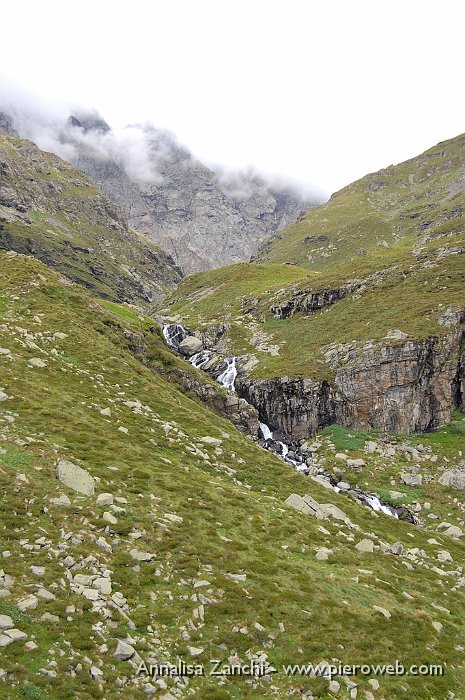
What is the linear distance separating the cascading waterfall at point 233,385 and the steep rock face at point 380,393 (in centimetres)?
365

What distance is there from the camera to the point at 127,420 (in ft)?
88.9

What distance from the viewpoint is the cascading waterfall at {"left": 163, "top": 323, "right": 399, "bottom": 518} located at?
36156mm

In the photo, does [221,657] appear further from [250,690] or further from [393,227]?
[393,227]

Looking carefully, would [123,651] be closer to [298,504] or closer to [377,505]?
[298,504]

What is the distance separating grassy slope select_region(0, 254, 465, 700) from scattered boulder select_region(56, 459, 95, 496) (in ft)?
1.32

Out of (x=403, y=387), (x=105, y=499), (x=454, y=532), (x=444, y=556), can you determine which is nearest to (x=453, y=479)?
(x=454, y=532)

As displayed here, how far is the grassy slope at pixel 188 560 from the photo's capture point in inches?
466

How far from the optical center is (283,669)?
41.3 ft

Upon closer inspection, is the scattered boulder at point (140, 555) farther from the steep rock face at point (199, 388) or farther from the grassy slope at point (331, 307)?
the grassy slope at point (331, 307)

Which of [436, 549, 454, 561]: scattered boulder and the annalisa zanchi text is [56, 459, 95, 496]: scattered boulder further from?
[436, 549, 454, 561]: scattered boulder

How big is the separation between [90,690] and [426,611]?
1350 cm

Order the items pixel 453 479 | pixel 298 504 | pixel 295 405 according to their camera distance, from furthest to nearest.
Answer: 1. pixel 295 405
2. pixel 453 479
3. pixel 298 504

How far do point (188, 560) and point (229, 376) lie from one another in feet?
148

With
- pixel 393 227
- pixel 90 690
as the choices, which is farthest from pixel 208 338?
pixel 393 227
